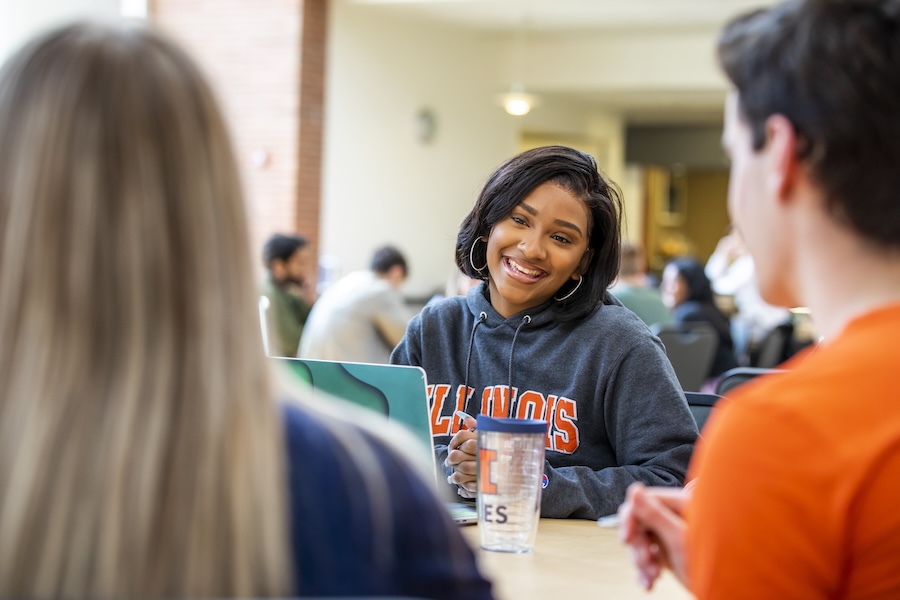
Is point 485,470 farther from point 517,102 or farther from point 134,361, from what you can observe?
point 517,102

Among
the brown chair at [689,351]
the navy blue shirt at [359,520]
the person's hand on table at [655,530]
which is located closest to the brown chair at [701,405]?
the person's hand on table at [655,530]

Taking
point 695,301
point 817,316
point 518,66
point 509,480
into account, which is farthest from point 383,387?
point 518,66

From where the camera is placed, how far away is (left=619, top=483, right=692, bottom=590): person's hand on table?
1.02m

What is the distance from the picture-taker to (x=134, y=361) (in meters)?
0.72

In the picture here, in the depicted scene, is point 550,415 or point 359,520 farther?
point 550,415

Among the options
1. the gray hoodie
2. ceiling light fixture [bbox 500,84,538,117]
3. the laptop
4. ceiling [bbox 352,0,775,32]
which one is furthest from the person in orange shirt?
ceiling light fixture [bbox 500,84,538,117]

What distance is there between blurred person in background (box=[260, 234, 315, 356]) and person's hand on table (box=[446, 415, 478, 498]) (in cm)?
462

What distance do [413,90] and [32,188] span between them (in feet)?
32.8

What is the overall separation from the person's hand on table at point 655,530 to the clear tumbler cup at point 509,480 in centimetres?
32

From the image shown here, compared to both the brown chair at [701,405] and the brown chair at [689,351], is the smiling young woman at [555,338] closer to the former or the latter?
the brown chair at [701,405]

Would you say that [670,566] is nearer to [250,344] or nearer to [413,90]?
[250,344]

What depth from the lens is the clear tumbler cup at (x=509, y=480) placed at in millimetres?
1367

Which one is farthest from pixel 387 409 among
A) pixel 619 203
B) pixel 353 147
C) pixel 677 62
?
pixel 677 62

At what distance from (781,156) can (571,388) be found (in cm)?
101
